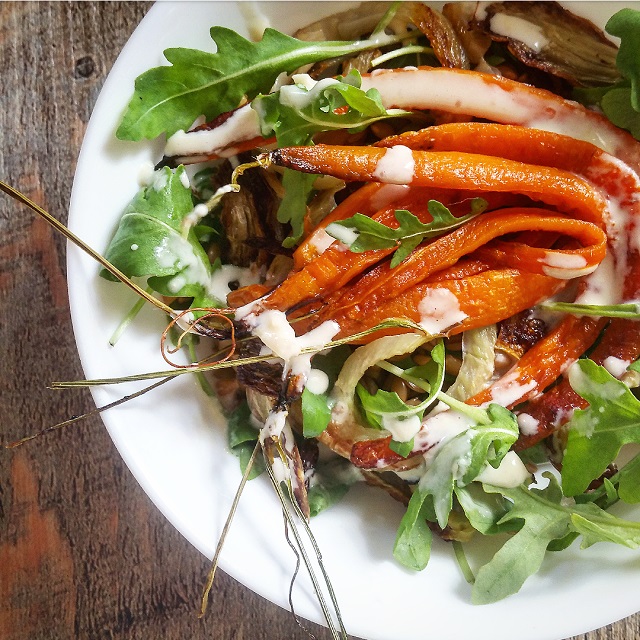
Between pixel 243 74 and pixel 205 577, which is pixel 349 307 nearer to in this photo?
pixel 243 74

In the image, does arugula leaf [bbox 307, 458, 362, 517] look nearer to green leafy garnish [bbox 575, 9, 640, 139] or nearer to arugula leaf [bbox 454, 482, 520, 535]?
arugula leaf [bbox 454, 482, 520, 535]

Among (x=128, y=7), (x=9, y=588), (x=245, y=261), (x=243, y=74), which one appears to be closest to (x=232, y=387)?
(x=245, y=261)

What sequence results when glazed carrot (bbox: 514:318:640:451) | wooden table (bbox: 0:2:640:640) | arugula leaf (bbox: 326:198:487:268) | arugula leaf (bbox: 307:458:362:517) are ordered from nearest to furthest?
arugula leaf (bbox: 326:198:487:268) < glazed carrot (bbox: 514:318:640:451) < arugula leaf (bbox: 307:458:362:517) < wooden table (bbox: 0:2:640:640)

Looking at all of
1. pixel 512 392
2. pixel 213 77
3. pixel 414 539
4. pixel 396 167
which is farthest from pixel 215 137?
pixel 414 539

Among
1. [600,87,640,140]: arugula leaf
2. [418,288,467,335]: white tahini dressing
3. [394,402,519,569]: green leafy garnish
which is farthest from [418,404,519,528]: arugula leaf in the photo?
[600,87,640,140]: arugula leaf

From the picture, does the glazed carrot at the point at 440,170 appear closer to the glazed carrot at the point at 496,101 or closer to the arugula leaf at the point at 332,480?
the glazed carrot at the point at 496,101
